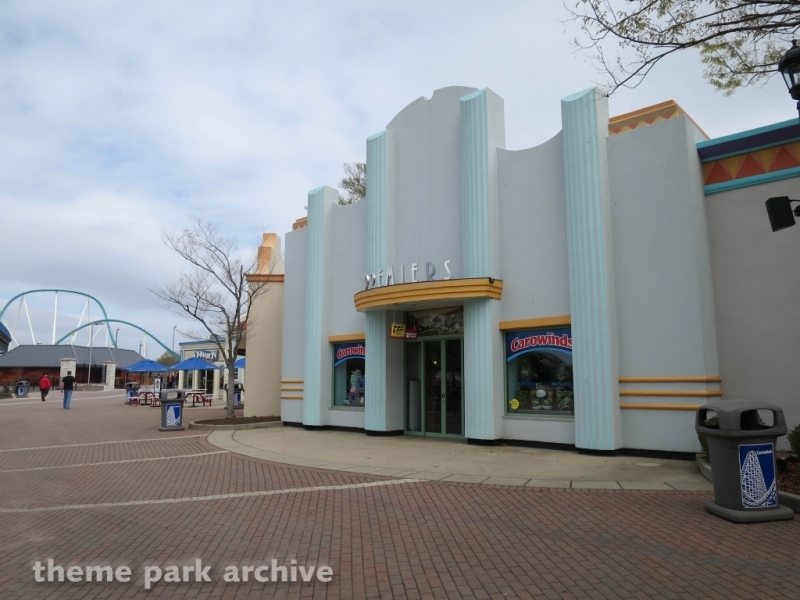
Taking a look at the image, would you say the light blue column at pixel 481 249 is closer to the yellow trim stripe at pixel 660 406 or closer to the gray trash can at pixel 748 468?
the yellow trim stripe at pixel 660 406

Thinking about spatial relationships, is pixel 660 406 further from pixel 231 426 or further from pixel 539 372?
pixel 231 426

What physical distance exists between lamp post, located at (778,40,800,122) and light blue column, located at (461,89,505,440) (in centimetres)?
741

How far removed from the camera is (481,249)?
13.1 meters

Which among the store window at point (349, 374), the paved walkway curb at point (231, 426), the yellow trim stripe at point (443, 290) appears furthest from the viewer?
the paved walkway curb at point (231, 426)

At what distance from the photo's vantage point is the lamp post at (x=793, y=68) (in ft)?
19.3

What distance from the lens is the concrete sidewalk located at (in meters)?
8.80

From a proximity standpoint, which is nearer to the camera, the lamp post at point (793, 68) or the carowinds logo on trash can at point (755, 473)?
the lamp post at point (793, 68)

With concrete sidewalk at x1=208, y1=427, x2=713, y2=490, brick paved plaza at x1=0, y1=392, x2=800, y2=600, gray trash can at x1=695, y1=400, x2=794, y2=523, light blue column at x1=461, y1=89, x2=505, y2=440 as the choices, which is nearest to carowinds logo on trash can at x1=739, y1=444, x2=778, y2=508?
gray trash can at x1=695, y1=400, x2=794, y2=523

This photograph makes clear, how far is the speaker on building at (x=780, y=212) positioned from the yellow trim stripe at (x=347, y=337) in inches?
403

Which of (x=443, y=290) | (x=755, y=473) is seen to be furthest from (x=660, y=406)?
(x=443, y=290)

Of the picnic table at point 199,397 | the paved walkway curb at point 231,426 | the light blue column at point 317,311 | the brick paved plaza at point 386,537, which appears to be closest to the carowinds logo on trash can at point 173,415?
the paved walkway curb at point 231,426

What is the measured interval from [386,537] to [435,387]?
28.4 feet

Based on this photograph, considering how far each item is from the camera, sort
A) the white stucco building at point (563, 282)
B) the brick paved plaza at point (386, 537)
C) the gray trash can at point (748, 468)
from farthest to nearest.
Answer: the white stucco building at point (563, 282), the gray trash can at point (748, 468), the brick paved plaza at point (386, 537)

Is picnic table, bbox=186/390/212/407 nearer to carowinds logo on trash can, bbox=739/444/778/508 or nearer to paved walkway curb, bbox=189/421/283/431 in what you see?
paved walkway curb, bbox=189/421/283/431
